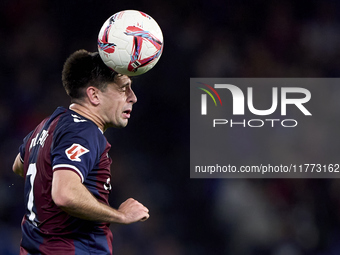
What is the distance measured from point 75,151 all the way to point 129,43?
722 millimetres

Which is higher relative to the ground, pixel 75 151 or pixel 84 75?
pixel 84 75

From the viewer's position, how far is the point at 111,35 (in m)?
2.55

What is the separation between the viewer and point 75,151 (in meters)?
2.06

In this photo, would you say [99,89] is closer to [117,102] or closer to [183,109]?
[117,102]

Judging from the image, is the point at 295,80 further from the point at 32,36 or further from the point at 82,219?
the point at 82,219

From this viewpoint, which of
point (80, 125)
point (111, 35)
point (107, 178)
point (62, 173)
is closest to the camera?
point (62, 173)

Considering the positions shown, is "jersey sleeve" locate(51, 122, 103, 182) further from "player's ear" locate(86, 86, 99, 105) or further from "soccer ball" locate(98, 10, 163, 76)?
"soccer ball" locate(98, 10, 163, 76)

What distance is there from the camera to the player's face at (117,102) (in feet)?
8.17

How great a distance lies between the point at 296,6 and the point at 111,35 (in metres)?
2.86

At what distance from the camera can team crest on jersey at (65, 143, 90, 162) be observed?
2043 millimetres

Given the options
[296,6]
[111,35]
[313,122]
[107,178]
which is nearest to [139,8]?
[296,6]
